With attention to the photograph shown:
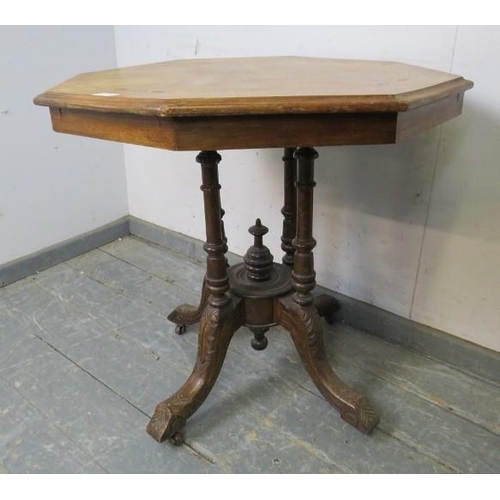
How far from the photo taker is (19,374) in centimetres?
132

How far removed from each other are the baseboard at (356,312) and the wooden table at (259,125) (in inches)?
12.8

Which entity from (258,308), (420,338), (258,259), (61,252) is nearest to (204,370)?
(258,308)

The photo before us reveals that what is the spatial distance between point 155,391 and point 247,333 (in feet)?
1.13

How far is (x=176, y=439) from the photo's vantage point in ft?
3.61

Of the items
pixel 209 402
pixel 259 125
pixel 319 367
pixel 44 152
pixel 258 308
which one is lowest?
pixel 209 402

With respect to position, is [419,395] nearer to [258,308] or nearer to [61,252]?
[258,308]

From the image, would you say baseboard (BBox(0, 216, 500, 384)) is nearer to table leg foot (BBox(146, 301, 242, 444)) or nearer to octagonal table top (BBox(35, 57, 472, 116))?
table leg foot (BBox(146, 301, 242, 444))

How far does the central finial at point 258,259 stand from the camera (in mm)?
1243

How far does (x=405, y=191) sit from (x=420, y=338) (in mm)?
417

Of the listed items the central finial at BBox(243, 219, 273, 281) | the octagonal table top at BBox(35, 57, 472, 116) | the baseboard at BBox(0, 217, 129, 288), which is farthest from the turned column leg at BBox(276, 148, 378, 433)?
the baseboard at BBox(0, 217, 129, 288)

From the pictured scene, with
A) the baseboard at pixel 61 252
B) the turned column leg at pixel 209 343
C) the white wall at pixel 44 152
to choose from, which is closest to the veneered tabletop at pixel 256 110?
the turned column leg at pixel 209 343

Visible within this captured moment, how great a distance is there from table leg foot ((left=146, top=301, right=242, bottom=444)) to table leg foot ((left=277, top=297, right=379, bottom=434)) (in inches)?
5.4

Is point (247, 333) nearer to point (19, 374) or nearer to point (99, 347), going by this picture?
point (99, 347)

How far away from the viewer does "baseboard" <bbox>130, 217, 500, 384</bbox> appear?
129cm
